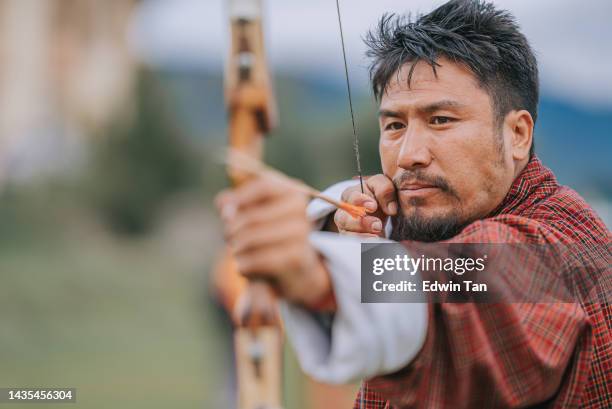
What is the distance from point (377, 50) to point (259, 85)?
0.28 m

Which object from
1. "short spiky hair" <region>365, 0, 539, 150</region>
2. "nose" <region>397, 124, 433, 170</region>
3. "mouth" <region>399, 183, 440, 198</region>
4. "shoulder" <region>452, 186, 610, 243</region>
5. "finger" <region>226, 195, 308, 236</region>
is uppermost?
"short spiky hair" <region>365, 0, 539, 150</region>

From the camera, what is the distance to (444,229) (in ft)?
3.73

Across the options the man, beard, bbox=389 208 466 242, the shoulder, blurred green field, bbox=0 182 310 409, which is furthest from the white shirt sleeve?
blurred green field, bbox=0 182 310 409

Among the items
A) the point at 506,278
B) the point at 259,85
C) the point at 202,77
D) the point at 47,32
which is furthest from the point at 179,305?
the point at 506,278

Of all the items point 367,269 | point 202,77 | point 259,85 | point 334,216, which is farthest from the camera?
point 202,77

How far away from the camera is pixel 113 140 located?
29.9 feet

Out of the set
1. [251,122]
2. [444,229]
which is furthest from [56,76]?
[444,229]

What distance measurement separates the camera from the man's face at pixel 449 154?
1115mm

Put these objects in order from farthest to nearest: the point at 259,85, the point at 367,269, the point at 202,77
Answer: the point at 202,77
the point at 259,85
the point at 367,269

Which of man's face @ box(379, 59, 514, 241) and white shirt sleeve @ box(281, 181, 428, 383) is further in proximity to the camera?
man's face @ box(379, 59, 514, 241)

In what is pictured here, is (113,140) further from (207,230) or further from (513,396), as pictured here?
(513,396)

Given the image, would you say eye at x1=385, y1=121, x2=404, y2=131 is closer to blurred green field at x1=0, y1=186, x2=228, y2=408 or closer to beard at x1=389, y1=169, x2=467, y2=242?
beard at x1=389, y1=169, x2=467, y2=242

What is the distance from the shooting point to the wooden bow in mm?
1412

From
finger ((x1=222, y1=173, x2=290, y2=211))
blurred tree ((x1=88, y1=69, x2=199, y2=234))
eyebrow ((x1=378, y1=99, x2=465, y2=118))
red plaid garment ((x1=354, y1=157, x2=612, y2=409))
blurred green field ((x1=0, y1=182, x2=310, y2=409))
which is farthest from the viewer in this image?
blurred tree ((x1=88, y1=69, x2=199, y2=234))
